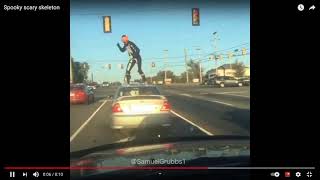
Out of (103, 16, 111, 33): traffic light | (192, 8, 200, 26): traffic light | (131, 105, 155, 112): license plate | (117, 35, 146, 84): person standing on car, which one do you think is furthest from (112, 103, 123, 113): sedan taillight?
(192, 8, 200, 26): traffic light

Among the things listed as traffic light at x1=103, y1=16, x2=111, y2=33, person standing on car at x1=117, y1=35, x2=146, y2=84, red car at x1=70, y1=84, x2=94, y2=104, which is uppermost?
traffic light at x1=103, y1=16, x2=111, y2=33

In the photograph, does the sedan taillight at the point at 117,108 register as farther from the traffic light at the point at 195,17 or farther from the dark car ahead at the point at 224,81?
the dark car ahead at the point at 224,81

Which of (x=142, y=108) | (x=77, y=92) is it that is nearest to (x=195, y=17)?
(x=77, y=92)

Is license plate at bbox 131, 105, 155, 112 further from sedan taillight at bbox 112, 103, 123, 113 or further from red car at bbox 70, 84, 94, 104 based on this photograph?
red car at bbox 70, 84, 94, 104

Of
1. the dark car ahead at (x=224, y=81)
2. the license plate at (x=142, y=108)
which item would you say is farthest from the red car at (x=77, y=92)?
the dark car ahead at (x=224, y=81)

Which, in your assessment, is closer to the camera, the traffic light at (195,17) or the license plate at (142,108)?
the traffic light at (195,17)

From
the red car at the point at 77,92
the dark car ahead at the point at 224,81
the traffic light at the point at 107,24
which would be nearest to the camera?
the traffic light at the point at 107,24

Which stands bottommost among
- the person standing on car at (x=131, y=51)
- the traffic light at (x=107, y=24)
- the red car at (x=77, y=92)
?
the red car at (x=77, y=92)

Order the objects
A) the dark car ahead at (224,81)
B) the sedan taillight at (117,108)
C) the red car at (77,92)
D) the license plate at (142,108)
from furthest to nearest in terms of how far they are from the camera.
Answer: the dark car ahead at (224,81), the sedan taillight at (117,108), the license plate at (142,108), the red car at (77,92)

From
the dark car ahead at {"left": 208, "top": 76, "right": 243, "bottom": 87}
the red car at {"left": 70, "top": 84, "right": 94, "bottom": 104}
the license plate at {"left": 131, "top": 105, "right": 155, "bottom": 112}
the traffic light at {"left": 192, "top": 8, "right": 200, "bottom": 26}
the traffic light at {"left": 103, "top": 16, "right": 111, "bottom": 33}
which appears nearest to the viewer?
the traffic light at {"left": 192, "top": 8, "right": 200, "bottom": 26}

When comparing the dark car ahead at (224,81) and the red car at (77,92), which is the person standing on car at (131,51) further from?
the dark car ahead at (224,81)

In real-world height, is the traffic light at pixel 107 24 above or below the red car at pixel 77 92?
above

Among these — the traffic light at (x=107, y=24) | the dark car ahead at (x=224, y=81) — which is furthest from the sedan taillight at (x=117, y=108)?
the dark car ahead at (x=224, y=81)
